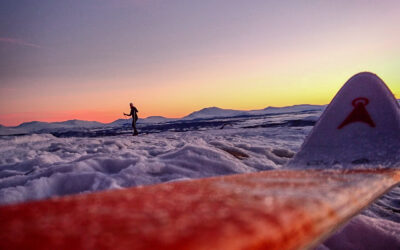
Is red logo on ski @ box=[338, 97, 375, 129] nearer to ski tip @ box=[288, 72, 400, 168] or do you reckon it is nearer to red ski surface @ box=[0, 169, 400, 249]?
ski tip @ box=[288, 72, 400, 168]

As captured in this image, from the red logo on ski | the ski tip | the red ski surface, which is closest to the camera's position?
the red ski surface

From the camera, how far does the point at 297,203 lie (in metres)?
0.68

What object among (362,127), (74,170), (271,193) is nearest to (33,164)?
(74,170)

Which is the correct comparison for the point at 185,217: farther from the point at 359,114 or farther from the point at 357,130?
the point at 359,114

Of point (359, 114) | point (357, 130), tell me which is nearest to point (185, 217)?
point (357, 130)

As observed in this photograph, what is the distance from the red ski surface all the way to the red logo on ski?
6.01 feet

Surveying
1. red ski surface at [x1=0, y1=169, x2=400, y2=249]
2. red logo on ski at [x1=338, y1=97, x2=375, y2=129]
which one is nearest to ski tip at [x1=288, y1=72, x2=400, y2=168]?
red logo on ski at [x1=338, y1=97, x2=375, y2=129]

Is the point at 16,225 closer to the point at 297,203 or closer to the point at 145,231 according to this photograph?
the point at 145,231

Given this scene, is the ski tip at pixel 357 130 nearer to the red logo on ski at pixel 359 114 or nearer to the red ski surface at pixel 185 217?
the red logo on ski at pixel 359 114

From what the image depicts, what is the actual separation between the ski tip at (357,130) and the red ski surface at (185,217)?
1188mm

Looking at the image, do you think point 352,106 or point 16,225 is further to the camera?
point 352,106

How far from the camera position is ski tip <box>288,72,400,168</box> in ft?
6.44

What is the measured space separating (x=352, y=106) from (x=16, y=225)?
113 inches

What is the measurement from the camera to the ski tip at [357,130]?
77.3 inches
